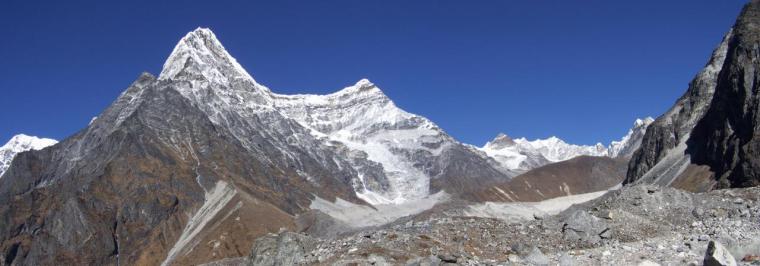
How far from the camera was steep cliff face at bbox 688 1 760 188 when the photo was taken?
115 metres

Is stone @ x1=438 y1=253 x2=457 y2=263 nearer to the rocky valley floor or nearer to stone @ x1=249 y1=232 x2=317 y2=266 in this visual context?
the rocky valley floor

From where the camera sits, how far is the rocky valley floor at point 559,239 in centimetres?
2991

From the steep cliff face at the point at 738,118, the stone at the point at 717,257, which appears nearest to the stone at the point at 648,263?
the stone at the point at 717,257

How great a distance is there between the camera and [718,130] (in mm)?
136625

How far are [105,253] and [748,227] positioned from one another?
178026mm

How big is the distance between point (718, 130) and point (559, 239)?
113119 mm

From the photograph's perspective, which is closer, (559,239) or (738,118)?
(559,239)

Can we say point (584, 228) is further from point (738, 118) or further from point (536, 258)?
point (738, 118)

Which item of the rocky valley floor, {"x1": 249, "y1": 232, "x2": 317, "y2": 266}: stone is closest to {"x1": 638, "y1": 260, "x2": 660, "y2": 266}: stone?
the rocky valley floor

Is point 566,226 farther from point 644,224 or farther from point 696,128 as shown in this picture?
point 696,128

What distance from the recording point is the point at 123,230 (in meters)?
198

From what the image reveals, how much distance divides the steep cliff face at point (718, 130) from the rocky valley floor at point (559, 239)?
260 ft

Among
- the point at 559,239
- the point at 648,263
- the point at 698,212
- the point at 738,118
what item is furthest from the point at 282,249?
the point at 738,118

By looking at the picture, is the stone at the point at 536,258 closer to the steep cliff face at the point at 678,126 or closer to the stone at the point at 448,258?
the stone at the point at 448,258
